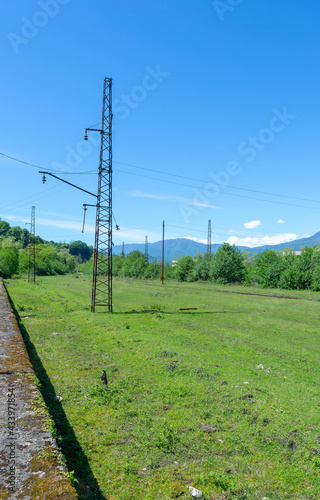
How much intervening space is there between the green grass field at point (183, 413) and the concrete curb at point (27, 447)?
71cm

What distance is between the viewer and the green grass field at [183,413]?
4602 mm

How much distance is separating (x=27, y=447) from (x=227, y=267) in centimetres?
5627

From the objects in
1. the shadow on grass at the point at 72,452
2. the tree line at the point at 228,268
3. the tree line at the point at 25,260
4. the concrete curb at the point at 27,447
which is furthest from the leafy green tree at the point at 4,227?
the concrete curb at the point at 27,447

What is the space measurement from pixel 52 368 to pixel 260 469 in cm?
655

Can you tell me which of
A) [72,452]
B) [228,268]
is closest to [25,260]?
[228,268]

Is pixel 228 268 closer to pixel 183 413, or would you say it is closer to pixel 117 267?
pixel 117 267

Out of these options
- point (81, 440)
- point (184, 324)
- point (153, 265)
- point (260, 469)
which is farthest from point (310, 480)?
point (153, 265)

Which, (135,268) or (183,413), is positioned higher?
(135,268)

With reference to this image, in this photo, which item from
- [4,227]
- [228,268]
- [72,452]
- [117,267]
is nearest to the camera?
[72,452]

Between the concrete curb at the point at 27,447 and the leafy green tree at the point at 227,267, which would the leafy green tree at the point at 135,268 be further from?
the concrete curb at the point at 27,447

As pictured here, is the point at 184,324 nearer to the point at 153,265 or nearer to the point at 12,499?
the point at 12,499

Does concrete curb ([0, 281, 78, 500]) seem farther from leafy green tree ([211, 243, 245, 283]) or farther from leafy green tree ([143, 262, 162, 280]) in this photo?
leafy green tree ([143, 262, 162, 280])

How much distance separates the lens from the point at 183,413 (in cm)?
663

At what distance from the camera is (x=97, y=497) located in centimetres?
416
